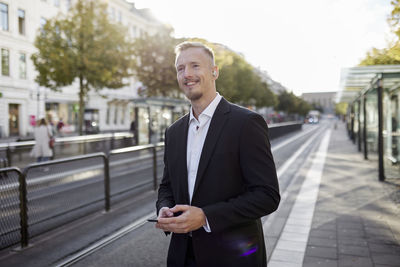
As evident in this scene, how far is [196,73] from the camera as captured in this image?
1993 millimetres

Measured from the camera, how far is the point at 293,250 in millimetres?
4730

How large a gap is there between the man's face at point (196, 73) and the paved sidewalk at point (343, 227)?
2.92 m

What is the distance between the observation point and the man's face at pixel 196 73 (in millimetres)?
1995

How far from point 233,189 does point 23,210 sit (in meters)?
4.35

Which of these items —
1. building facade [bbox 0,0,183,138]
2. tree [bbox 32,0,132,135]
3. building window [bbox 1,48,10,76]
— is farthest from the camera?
building window [bbox 1,48,10,76]

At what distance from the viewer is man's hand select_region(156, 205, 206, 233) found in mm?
1736

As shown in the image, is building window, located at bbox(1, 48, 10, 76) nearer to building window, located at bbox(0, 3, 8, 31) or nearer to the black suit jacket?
building window, located at bbox(0, 3, 8, 31)

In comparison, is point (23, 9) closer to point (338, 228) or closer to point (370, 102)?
point (370, 102)

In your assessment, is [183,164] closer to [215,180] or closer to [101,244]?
[215,180]

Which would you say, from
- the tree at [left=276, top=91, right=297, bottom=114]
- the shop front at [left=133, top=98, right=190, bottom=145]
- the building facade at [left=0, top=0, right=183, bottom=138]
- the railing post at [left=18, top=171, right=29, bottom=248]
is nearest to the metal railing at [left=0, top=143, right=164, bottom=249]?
the railing post at [left=18, top=171, right=29, bottom=248]

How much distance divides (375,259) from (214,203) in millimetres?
3280

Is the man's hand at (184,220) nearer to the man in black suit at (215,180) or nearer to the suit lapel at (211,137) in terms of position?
the man in black suit at (215,180)

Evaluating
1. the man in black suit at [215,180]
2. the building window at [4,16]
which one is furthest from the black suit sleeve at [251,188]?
the building window at [4,16]

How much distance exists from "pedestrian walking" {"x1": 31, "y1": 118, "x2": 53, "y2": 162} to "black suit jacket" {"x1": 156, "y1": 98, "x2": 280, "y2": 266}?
10.9 m
